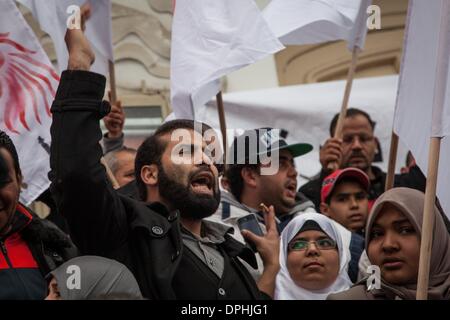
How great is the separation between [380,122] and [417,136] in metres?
3.22

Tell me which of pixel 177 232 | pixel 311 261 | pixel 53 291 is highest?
pixel 177 232

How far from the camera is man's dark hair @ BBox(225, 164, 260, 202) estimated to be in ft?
20.8

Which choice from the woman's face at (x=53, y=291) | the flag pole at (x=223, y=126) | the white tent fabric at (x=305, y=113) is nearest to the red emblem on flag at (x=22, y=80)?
the flag pole at (x=223, y=126)

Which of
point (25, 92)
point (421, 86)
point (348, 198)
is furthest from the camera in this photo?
point (348, 198)

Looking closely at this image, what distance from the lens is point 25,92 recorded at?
608cm

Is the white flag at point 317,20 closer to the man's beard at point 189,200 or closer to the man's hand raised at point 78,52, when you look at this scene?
the man's beard at point 189,200

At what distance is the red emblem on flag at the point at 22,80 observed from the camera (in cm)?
605

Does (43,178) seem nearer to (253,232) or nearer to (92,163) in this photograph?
(253,232)

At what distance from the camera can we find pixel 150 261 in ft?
15.0

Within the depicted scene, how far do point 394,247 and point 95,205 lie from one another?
4.14 ft

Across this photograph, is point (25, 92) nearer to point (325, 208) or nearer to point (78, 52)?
point (78, 52)

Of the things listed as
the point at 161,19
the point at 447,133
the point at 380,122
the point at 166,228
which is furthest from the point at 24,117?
the point at 161,19

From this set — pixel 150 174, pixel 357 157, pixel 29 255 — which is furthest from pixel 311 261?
pixel 357 157

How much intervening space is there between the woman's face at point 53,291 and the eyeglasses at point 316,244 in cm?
159
